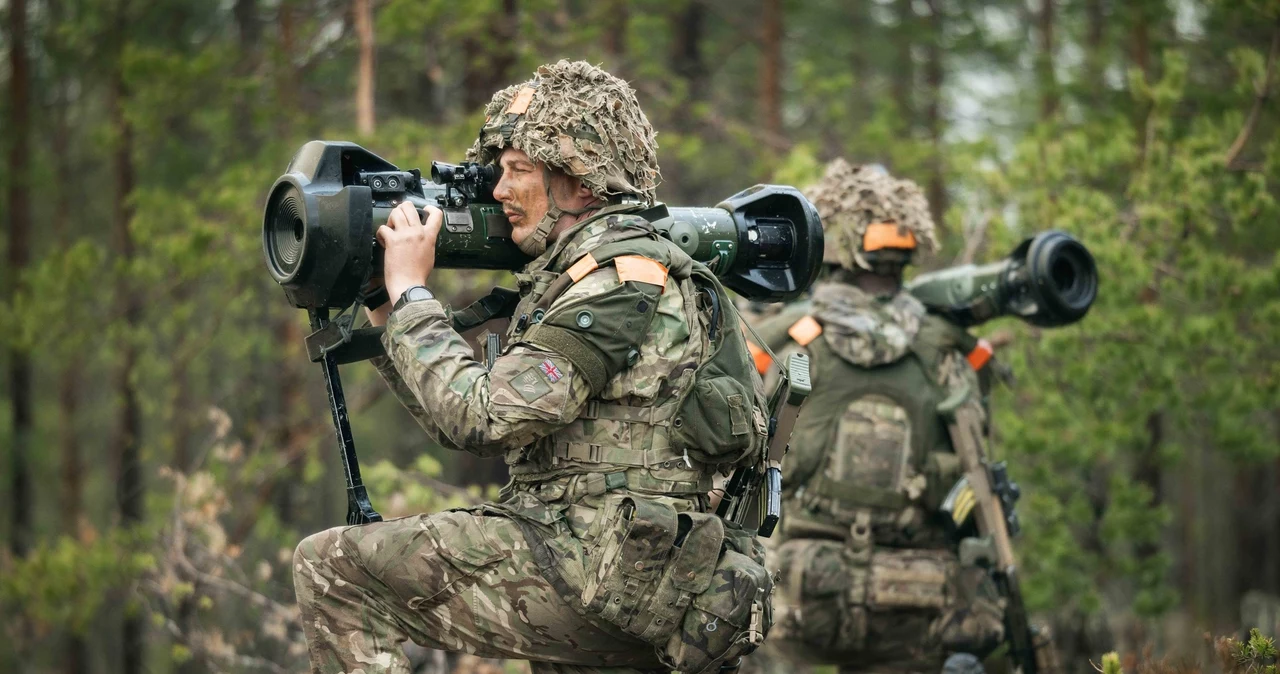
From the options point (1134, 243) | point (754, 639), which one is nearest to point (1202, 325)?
point (1134, 243)

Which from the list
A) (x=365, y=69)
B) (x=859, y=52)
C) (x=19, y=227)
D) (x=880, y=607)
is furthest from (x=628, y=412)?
(x=19, y=227)

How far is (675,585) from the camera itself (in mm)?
3568

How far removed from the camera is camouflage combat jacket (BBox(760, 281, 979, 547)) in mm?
5867

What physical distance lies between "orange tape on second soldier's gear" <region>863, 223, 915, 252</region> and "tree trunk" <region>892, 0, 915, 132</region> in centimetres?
754

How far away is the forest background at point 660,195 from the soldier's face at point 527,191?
3456 mm

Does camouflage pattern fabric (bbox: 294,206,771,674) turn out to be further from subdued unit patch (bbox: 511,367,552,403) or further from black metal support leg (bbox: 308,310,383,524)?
black metal support leg (bbox: 308,310,383,524)

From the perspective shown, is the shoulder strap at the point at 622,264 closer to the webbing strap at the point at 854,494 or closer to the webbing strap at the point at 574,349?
the webbing strap at the point at 574,349

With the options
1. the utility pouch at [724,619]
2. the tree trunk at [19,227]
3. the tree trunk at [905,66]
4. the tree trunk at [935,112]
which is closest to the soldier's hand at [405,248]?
the utility pouch at [724,619]

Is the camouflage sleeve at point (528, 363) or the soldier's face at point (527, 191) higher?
the soldier's face at point (527, 191)

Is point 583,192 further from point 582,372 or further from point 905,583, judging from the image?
point 905,583

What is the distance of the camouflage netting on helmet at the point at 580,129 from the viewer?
12.2 feet

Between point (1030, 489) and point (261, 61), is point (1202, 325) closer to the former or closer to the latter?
point (1030, 489)

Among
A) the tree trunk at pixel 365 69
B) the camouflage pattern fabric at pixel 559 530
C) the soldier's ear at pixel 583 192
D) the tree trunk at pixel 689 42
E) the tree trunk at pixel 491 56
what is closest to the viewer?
the camouflage pattern fabric at pixel 559 530

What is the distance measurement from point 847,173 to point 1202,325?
3.10 meters
